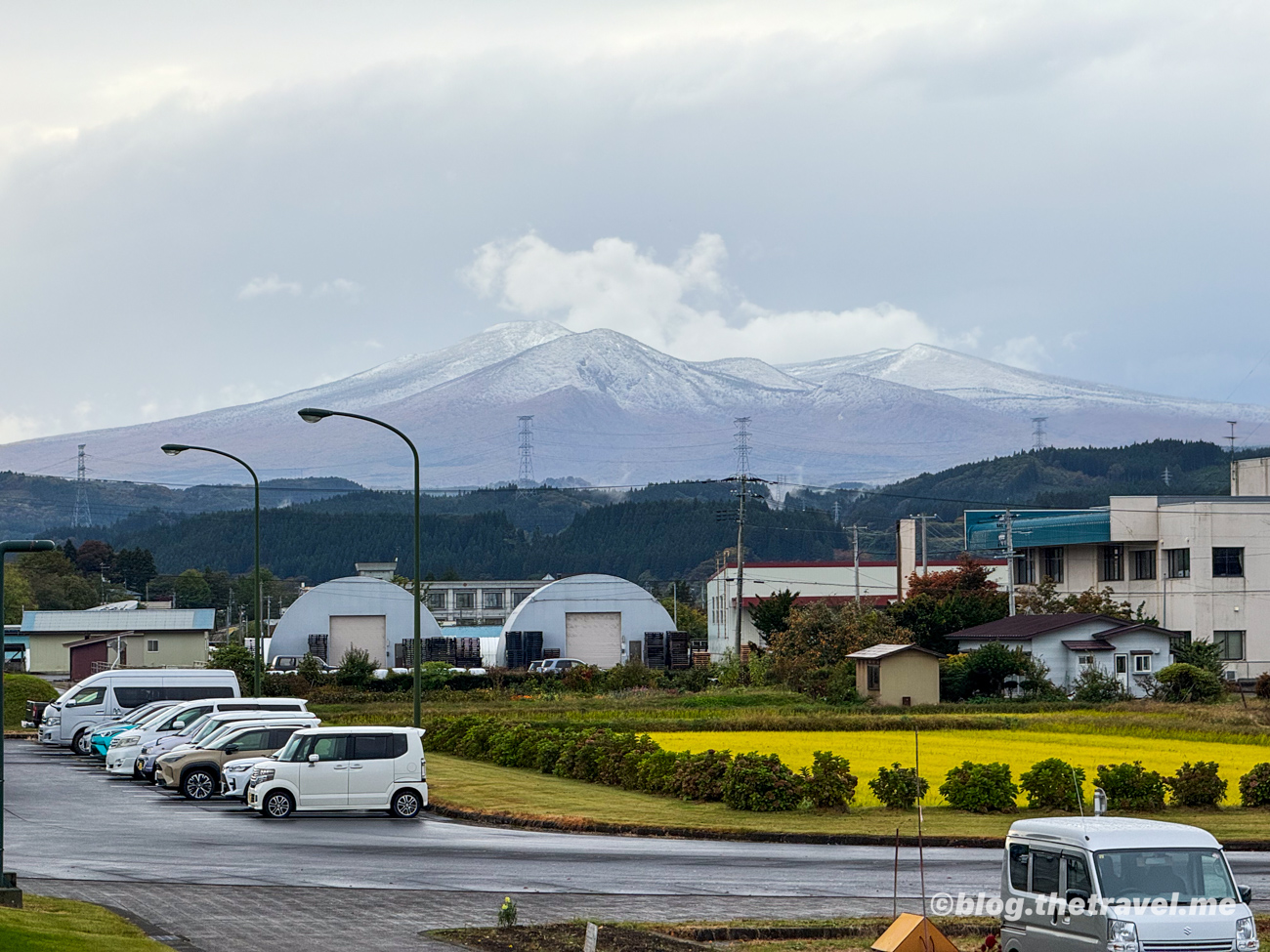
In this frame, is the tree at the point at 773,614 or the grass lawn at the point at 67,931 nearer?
the grass lawn at the point at 67,931

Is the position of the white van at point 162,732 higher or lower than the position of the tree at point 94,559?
lower

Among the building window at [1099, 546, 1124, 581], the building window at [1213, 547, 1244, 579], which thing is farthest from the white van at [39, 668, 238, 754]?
the building window at [1099, 546, 1124, 581]

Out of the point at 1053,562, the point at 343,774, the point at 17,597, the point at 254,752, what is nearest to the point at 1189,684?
the point at 1053,562

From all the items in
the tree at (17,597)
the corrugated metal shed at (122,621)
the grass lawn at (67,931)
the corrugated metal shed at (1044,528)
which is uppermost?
the corrugated metal shed at (1044,528)

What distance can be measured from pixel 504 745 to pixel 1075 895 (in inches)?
1066

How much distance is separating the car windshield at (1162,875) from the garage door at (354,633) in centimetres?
7692

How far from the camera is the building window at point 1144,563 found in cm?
7938

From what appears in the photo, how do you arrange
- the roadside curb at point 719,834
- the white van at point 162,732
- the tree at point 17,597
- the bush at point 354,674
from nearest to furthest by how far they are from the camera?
the roadside curb at point 719,834, the white van at point 162,732, the bush at point 354,674, the tree at point 17,597

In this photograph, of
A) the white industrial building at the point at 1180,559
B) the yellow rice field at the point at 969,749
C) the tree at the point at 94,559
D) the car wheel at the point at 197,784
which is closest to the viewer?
the car wheel at the point at 197,784

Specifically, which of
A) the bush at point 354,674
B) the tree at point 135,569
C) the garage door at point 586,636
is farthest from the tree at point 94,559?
the bush at point 354,674

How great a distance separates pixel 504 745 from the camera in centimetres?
3947

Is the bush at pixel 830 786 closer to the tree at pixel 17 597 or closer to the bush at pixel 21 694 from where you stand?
the bush at pixel 21 694

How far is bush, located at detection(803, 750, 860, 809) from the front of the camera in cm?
2836

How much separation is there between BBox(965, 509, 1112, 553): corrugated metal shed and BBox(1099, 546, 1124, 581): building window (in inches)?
55.9
